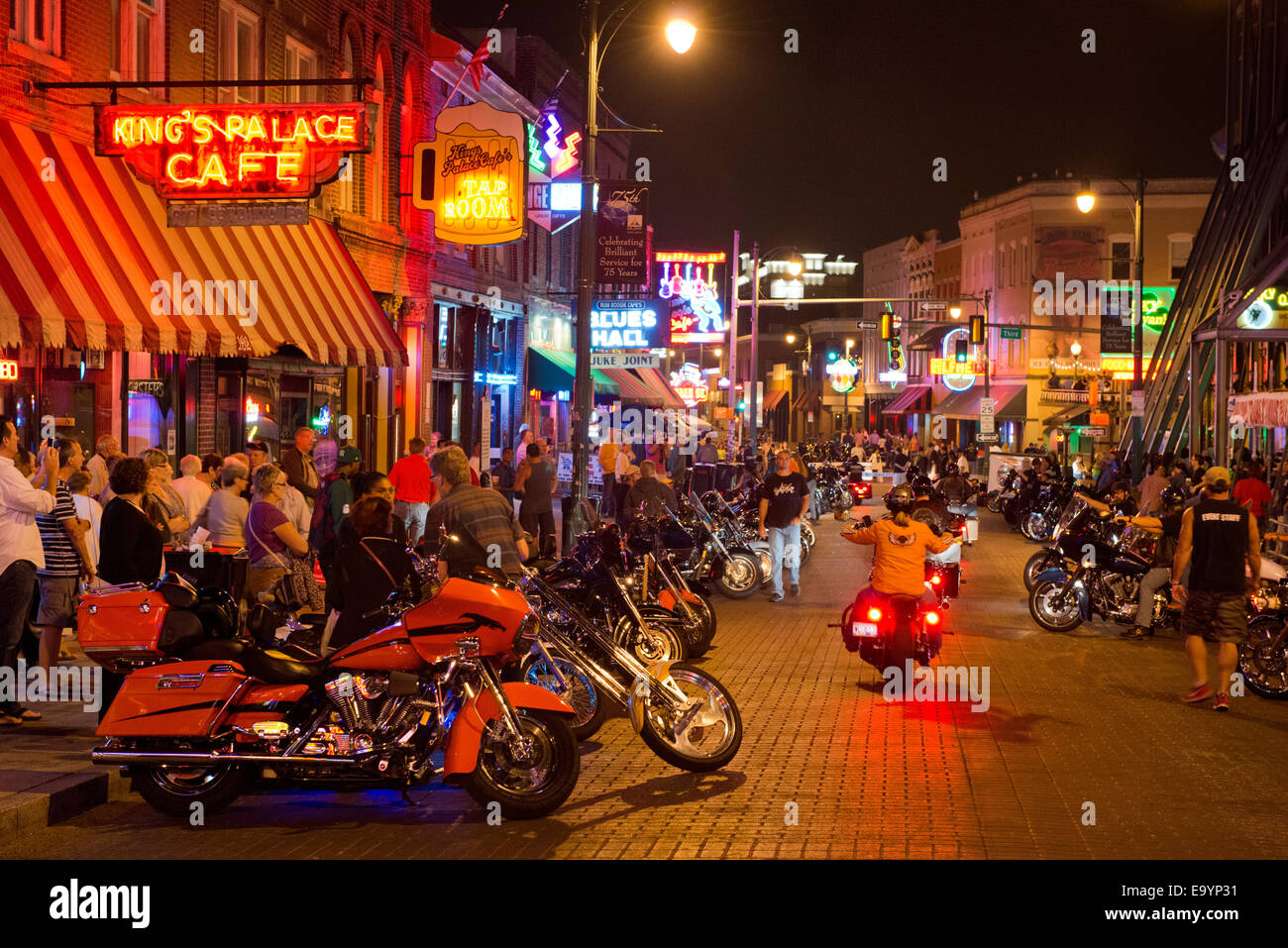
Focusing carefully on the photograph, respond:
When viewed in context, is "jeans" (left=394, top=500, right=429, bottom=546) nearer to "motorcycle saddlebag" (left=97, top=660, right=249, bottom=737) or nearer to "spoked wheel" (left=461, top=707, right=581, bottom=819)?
"motorcycle saddlebag" (left=97, top=660, right=249, bottom=737)

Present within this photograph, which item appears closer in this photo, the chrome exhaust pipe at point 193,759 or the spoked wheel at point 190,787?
the chrome exhaust pipe at point 193,759

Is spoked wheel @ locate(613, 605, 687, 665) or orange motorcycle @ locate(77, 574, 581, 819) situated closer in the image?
orange motorcycle @ locate(77, 574, 581, 819)

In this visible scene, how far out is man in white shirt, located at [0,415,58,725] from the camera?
30.5ft

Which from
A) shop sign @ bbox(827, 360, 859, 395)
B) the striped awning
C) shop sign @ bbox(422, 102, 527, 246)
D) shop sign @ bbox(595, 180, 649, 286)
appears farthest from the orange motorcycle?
shop sign @ bbox(827, 360, 859, 395)

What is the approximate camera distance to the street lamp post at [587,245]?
18.2 meters

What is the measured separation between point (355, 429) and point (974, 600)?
466 inches

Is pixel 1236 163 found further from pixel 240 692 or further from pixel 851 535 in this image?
pixel 240 692

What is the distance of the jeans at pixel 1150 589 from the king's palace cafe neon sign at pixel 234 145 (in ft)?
31.2

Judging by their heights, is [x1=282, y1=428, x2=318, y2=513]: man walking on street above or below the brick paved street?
above

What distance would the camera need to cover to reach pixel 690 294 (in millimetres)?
46375

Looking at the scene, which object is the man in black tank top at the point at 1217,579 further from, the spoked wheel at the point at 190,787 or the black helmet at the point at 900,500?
the spoked wheel at the point at 190,787

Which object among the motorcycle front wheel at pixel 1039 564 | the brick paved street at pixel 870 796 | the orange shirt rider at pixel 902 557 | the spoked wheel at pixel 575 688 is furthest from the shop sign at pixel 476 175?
the spoked wheel at pixel 575 688

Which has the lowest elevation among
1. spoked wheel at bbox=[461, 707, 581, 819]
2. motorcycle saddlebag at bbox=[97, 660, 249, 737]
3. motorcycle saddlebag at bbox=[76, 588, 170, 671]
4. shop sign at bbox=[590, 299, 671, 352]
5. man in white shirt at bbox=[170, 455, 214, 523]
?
spoked wheel at bbox=[461, 707, 581, 819]

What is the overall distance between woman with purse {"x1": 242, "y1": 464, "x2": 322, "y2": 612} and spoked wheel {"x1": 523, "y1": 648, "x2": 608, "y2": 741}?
10.5 feet
